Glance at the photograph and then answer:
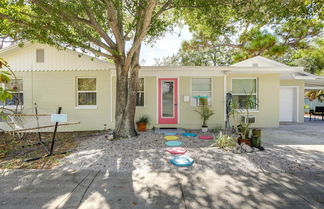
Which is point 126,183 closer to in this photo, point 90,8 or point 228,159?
point 228,159

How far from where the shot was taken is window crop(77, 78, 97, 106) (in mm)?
7668

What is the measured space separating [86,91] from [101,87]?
0.79 metres

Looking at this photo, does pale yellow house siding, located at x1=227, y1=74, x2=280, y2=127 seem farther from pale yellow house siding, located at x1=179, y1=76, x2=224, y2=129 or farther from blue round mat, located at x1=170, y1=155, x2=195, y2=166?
blue round mat, located at x1=170, y1=155, x2=195, y2=166

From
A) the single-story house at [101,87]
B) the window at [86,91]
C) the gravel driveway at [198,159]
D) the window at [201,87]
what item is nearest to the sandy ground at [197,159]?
the gravel driveway at [198,159]

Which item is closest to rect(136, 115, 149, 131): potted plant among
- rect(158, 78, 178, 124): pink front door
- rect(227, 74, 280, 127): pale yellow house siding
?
rect(158, 78, 178, 124): pink front door

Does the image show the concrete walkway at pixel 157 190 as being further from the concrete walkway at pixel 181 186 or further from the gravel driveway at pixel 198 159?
the gravel driveway at pixel 198 159

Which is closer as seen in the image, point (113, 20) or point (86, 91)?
point (113, 20)

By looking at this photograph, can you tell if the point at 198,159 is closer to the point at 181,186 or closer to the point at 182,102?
the point at 181,186

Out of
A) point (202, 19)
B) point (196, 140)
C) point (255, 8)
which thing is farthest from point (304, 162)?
point (202, 19)

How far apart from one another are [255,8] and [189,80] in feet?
11.8

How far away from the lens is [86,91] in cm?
766

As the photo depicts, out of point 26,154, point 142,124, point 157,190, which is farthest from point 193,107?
point 26,154

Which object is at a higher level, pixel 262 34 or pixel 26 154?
pixel 262 34

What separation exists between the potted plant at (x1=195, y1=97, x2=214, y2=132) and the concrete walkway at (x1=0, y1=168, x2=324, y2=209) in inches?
157
